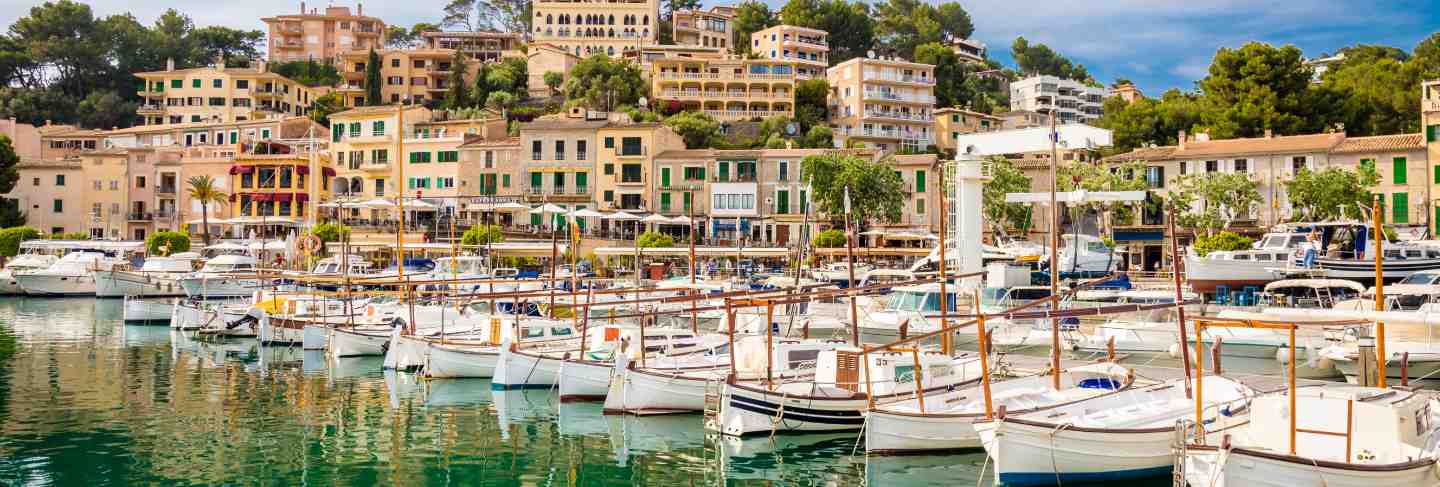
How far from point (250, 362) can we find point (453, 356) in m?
9.62

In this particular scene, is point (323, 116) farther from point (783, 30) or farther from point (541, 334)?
point (541, 334)

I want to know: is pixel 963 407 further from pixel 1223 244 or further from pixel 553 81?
pixel 553 81

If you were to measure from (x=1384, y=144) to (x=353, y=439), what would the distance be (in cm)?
6281

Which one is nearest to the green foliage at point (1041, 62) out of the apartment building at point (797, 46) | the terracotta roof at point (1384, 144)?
the apartment building at point (797, 46)

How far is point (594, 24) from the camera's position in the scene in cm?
13875

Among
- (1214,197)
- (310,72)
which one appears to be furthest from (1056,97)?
(310,72)

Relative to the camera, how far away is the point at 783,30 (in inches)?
4855

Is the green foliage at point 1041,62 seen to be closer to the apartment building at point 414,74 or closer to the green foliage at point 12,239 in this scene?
the apartment building at point 414,74

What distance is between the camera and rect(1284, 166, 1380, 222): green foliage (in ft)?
199

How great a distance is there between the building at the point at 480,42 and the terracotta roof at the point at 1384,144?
104 meters

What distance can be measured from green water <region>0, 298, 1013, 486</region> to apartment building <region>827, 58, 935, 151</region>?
7460 cm

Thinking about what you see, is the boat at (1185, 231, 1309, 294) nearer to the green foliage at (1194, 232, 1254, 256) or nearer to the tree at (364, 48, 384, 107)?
the green foliage at (1194, 232, 1254, 256)

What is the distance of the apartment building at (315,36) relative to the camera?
151000 millimetres

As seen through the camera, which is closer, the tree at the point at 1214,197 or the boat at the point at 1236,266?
the boat at the point at 1236,266
